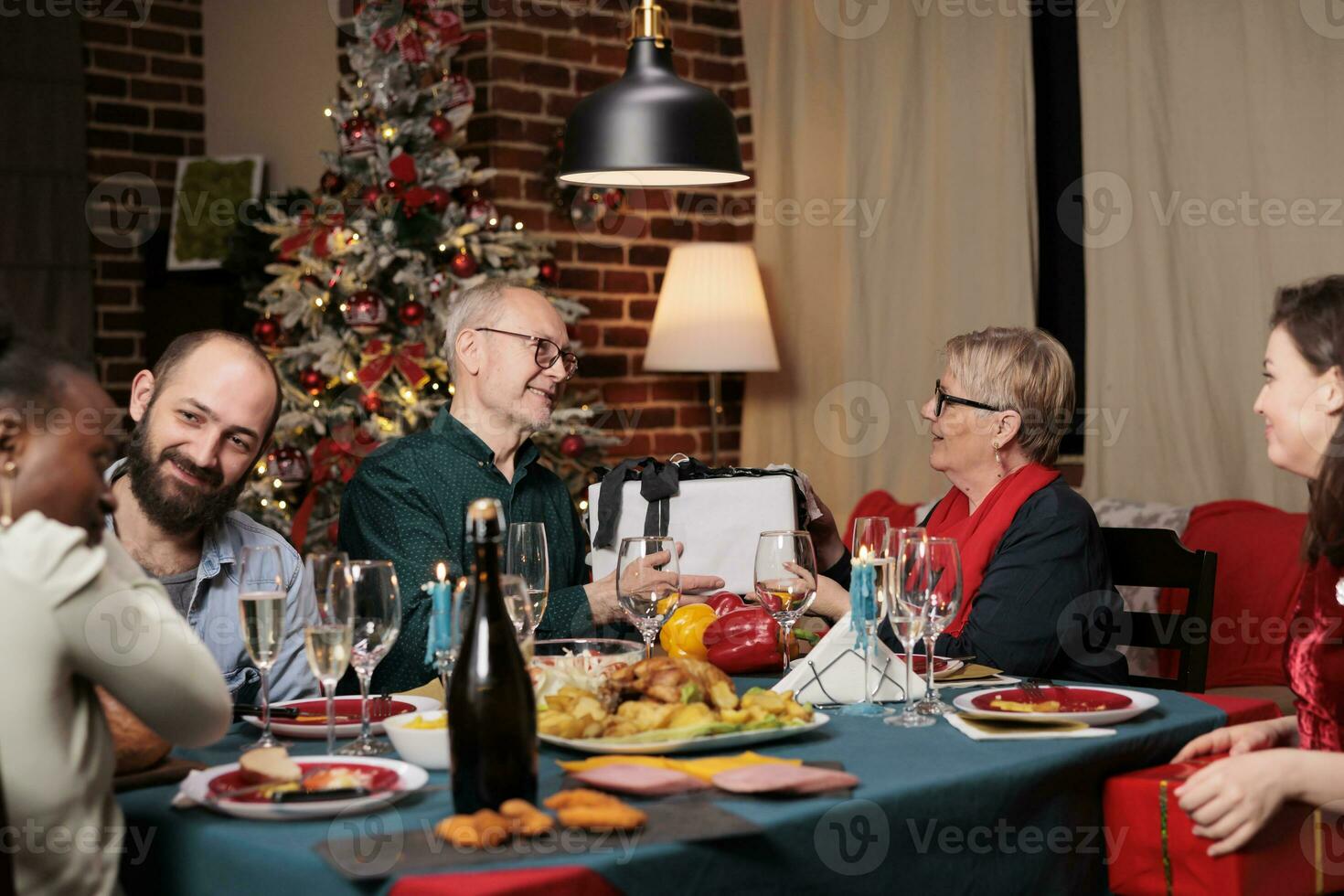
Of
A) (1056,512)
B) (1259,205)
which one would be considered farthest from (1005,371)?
(1259,205)

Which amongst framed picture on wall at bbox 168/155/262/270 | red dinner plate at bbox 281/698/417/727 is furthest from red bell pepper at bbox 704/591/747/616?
framed picture on wall at bbox 168/155/262/270

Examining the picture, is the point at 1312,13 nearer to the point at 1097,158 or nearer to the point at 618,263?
the point at 1097,158

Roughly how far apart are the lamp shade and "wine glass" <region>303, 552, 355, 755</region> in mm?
3084

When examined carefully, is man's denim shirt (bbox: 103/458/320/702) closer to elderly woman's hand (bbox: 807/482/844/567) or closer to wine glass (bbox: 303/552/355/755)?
wine glass (bbox: 303/552/355/755)

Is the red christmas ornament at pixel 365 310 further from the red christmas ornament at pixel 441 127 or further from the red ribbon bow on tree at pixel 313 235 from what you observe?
the red christmas ornament at pixel 441 127

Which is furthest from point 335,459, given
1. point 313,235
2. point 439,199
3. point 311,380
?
point 439,199

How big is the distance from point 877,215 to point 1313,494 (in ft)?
11.0

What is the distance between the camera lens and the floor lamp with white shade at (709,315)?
4680 mm

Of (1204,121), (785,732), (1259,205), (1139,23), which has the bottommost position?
(785,732)

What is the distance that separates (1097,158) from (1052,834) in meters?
3.11

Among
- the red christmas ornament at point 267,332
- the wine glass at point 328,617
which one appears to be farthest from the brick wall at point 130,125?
the wine glass at point 328,617

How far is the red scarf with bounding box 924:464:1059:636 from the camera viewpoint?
251 cm

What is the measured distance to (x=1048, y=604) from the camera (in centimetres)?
235

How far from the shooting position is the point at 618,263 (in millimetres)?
5090
